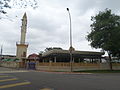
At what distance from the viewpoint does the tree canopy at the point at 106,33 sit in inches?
1437

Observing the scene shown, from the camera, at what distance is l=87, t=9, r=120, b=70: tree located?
3650cm

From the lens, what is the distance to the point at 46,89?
9656 millimetres

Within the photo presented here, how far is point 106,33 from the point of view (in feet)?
122

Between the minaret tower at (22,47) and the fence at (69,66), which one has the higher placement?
the minaret tower at (22,47)

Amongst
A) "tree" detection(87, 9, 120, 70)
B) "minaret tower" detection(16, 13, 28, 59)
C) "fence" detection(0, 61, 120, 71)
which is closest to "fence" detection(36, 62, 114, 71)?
"fence" detection(0, 61, 120, 71)

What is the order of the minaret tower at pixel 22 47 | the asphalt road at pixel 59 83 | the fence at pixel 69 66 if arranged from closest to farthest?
the asphalt road at pixel 59 83 → the fence at pixel 69 66 → the minaret tower at pixel 22 47

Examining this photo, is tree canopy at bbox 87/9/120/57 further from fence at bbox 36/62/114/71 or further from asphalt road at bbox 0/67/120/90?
asphalt road at bbox 0/67/120/90

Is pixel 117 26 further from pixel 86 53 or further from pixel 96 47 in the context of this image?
pixel 86 53

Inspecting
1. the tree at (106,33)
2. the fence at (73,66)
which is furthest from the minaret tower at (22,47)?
the tree at (106,33)

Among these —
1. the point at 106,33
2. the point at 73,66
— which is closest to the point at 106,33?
the point at 106,33

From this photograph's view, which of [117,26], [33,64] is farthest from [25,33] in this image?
[117,26]

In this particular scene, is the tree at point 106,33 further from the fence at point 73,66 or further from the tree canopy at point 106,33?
the fence at point 73,66

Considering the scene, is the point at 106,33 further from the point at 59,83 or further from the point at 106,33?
the point at 59,83

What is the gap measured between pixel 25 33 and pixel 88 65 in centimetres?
3078
